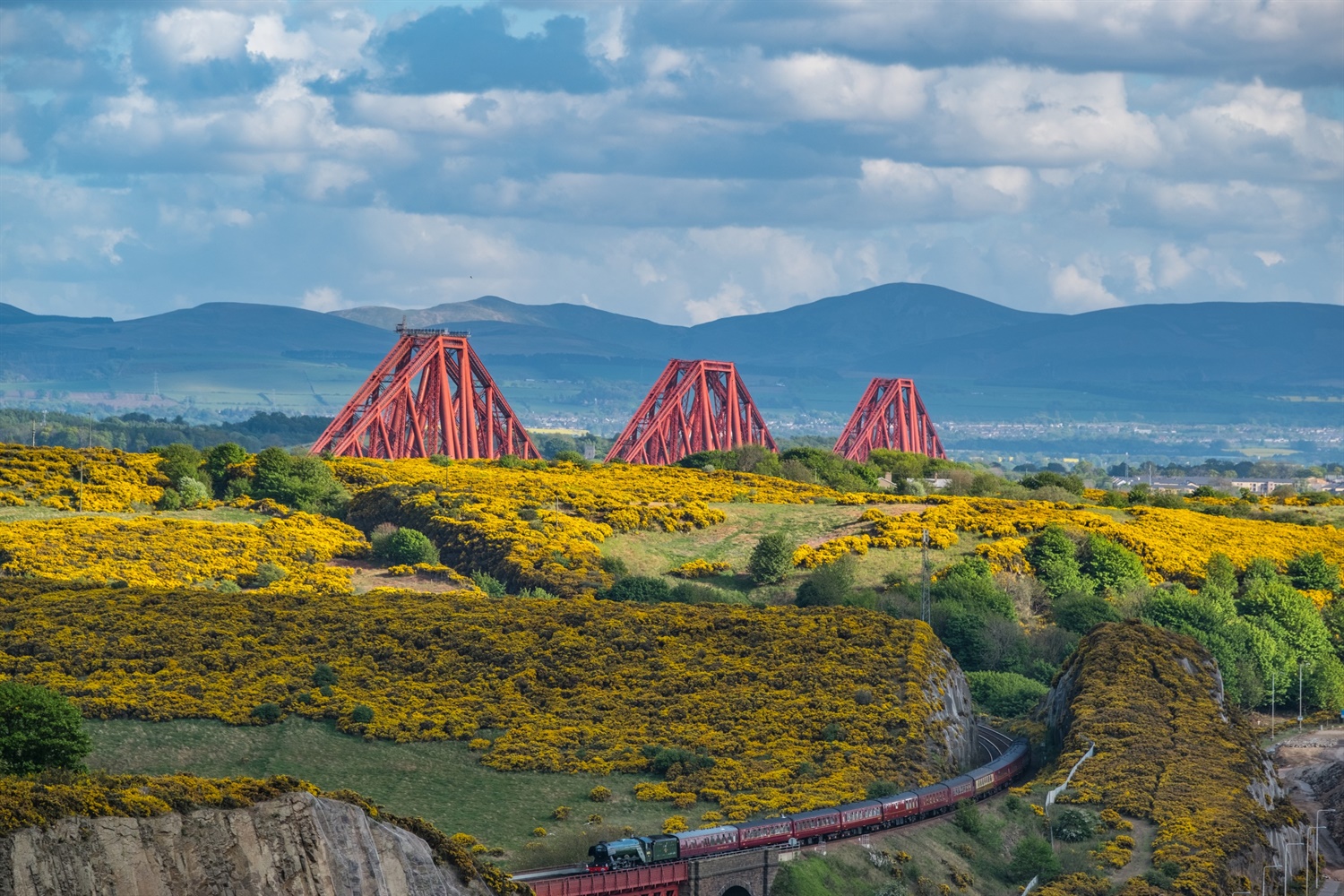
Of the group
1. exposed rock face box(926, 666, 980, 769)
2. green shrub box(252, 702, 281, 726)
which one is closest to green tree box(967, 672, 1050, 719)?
exposed rock face box(926, 666, 980, 769)

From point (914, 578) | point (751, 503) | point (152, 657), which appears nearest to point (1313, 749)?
point (914, 578)

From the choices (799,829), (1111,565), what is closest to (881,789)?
(799,829)

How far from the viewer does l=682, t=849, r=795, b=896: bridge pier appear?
183 feet

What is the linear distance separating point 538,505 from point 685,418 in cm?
6780

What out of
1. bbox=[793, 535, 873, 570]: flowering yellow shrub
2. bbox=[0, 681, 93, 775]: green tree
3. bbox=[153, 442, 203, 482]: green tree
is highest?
bbox=[153, 442, 203, 482]: green tree

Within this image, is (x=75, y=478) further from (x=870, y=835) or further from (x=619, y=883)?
(x=619, y=883)

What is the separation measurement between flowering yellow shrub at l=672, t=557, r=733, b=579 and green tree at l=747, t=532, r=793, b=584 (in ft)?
5.31

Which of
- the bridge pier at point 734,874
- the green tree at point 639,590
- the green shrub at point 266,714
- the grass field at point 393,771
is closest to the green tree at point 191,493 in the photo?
the green tree at point 639,590

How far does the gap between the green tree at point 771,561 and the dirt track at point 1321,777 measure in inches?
1045

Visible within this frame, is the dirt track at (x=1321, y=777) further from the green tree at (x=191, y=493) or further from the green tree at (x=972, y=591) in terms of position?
the green tree at (x=191, y=493)

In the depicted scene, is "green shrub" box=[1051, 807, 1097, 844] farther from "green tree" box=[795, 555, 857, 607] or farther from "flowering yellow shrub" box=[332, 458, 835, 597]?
"flowering yellow shrub" box=[332, 458, 835, 597]

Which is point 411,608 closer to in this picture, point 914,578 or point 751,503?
point 914,578

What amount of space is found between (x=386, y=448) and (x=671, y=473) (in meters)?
25.3

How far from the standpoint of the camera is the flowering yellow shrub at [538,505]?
340ft
